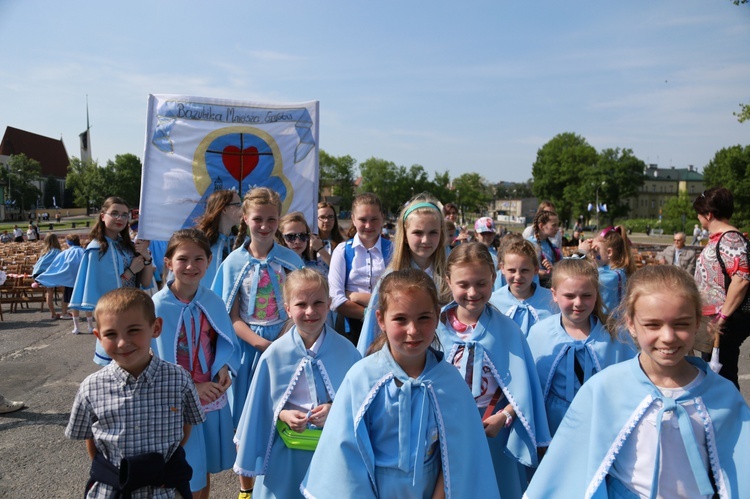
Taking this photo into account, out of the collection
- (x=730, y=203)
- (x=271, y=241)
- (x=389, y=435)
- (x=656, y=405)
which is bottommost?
(x=389, y=435)

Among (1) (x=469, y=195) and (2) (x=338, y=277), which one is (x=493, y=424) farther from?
(1) (x=469, y=195)

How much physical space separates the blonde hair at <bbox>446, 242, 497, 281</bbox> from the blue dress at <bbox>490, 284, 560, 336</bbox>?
2.40 feet

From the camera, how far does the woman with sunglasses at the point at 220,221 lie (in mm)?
4371

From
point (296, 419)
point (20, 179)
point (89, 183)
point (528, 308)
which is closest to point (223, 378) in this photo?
point (296, 419)

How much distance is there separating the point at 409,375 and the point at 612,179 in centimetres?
7989

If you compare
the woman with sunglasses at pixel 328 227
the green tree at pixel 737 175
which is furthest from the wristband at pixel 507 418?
the green tree at pixel 737 175

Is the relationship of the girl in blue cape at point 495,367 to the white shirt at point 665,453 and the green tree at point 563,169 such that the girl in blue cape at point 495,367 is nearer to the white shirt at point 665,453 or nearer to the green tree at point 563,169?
the white shirt at point 665,453

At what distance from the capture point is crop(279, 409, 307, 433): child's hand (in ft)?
8.67

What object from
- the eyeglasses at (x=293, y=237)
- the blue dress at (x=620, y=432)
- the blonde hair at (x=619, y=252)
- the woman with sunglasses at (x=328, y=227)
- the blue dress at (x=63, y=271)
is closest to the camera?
the blue dress at (x=620, y=432)

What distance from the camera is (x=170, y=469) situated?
2.39 m

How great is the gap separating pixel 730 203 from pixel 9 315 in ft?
40.5

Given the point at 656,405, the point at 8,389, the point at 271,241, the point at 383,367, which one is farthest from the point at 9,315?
the point at 656,405

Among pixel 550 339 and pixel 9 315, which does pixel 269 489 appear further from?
pixel 9 315

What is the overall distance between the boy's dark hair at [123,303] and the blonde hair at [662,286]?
2.10 metres
